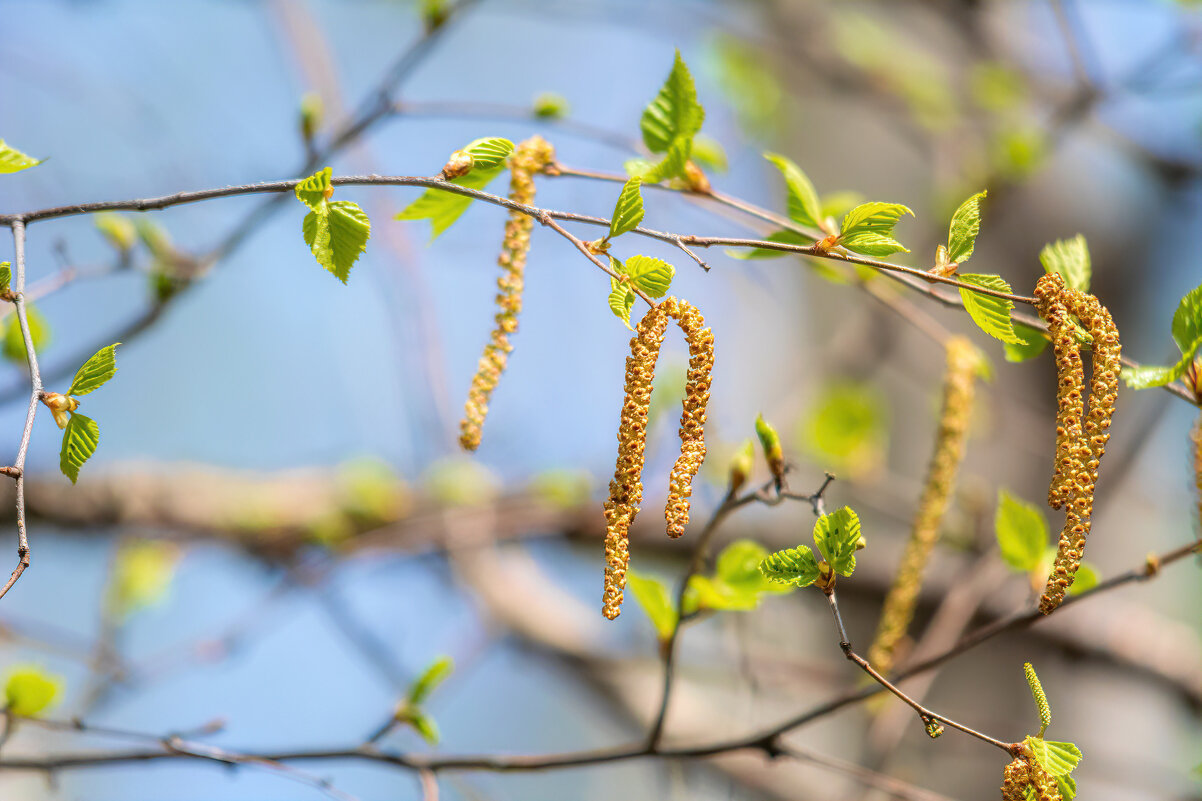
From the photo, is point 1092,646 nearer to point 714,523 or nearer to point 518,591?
point 518,591

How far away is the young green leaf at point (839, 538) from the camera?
12.4 inches

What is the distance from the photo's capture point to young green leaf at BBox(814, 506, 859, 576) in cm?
31

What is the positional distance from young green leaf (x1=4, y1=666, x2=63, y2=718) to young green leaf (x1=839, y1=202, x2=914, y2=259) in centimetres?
44

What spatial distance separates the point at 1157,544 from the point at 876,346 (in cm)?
54

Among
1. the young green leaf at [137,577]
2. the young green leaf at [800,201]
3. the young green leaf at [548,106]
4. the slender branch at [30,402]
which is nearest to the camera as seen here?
the slender branch at [30,402]

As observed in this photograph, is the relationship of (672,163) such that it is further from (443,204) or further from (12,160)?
(12,160)

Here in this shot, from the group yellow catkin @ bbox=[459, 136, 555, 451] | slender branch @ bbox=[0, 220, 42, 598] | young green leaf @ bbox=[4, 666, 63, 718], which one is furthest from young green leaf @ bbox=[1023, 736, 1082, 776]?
young green leaf @ bbox=[4, 666, 63, 718]

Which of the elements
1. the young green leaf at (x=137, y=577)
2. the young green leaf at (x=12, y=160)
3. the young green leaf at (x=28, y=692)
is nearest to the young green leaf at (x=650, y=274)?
the young green leaf at (x=12, y=160)

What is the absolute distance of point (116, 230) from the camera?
577mm

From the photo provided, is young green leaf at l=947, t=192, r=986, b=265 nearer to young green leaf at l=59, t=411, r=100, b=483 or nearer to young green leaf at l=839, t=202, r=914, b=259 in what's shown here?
young green leaf at l=839, t=202, r=914, b=259

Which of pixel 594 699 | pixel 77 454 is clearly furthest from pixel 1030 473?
pixel 77 454

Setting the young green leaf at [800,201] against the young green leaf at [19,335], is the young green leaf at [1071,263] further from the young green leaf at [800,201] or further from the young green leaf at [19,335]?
the young green leaf at [19,335]

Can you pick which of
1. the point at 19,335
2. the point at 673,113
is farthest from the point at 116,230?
the point at 673,113

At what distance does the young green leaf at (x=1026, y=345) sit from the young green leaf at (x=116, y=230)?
0.54 m
